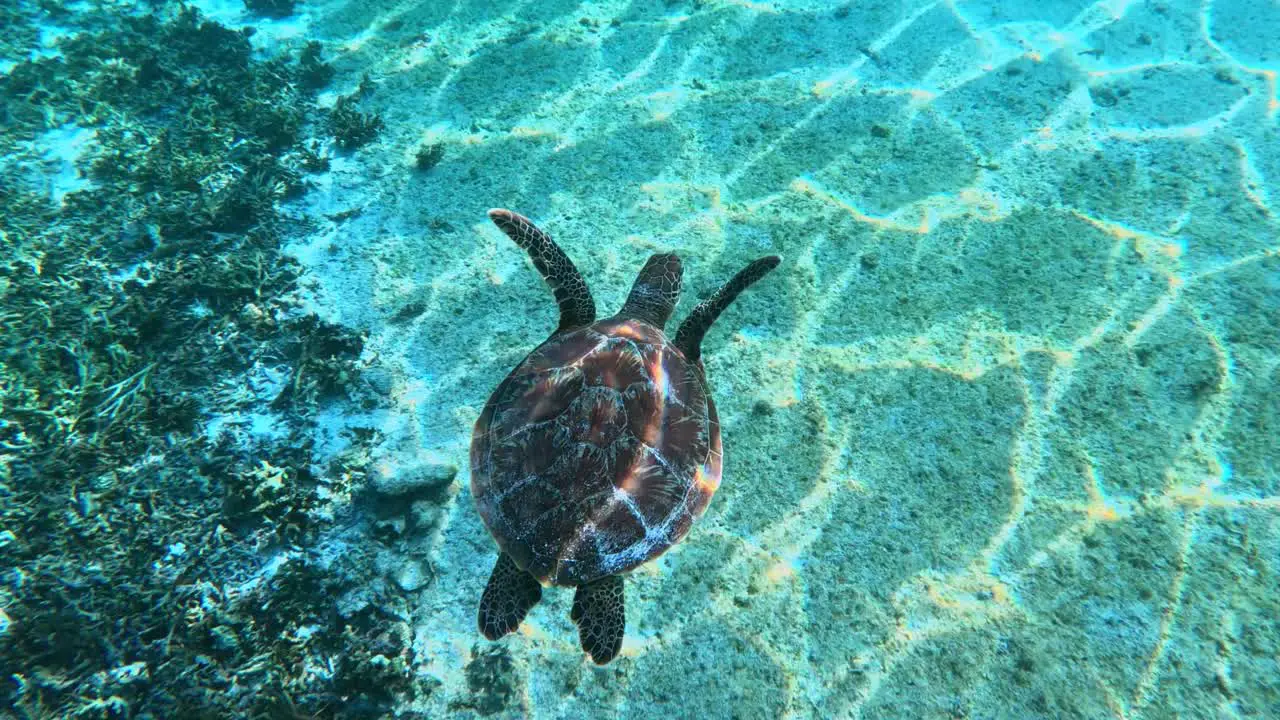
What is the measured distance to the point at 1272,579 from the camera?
2.71m

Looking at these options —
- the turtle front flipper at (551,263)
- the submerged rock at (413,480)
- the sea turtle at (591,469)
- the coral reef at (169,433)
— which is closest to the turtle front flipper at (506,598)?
the sea turtle at (591,469)

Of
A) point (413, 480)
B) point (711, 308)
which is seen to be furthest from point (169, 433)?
point (711, 308)

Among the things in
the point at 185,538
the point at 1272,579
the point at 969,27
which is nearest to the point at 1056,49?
the point at 969,27

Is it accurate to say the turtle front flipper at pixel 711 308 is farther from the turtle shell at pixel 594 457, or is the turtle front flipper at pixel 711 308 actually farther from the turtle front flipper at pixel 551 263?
Result: the turtle front flipper at pixel 551 263

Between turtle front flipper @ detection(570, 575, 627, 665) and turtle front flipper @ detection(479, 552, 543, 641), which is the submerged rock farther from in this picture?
turtle front flipper @ detection(570, 575, 627, 665)

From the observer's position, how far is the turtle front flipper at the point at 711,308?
125 inches

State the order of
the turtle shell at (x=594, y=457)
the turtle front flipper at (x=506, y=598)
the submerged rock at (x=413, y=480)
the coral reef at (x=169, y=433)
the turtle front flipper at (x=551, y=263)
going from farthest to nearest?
the turtle front flipper at (x=551, y=263)
the submerged rock at (x=413, y=480)
the coral reef at (x=169, y=433)
the turtle front flipper at (x=506, y=598)
the turtle shell at (x=594, y=457)

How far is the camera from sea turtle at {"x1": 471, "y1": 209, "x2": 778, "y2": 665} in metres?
2.37

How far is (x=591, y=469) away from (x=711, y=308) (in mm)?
1310

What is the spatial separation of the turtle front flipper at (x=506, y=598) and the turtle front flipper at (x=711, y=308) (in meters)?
1.55

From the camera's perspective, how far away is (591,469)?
94.5 inches

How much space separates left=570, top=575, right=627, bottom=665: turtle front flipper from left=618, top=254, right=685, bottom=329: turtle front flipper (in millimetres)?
1558

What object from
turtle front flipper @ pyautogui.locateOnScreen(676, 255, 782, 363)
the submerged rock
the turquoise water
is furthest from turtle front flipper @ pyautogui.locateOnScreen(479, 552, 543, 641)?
turtle front flipper @ pyautogui.locateOnScreen(676, 255, 782, 363)

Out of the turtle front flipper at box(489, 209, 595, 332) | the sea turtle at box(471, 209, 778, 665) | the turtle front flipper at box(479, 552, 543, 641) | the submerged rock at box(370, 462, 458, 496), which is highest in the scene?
the turtle front flipper at box(489, 209, 595, 332)
